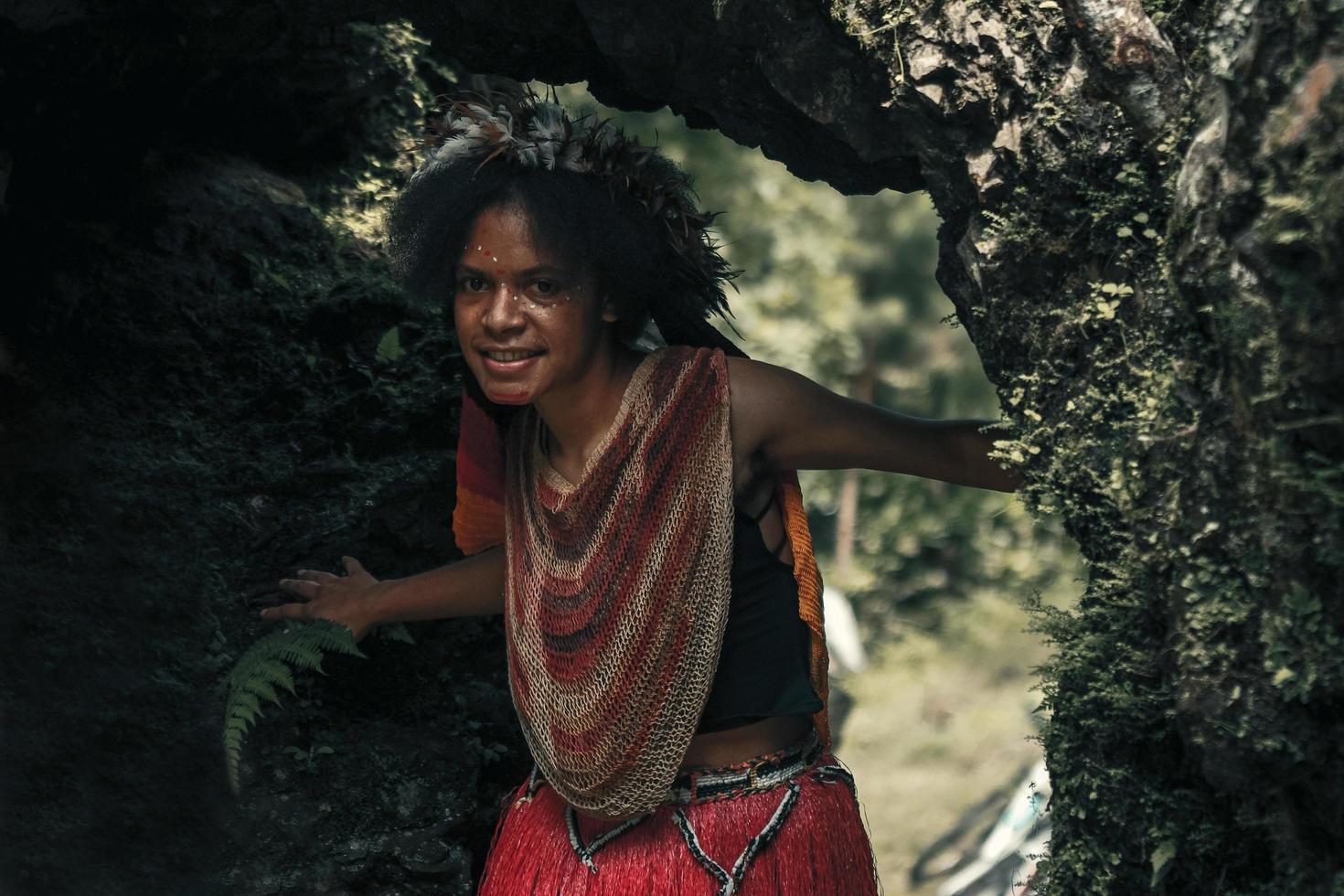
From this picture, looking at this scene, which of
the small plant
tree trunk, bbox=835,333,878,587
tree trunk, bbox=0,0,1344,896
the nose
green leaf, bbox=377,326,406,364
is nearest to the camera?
tree trunk, bbox=0,0,1344,896

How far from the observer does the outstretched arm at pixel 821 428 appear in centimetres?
291

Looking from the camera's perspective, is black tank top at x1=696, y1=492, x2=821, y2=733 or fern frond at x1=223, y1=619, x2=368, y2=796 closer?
black tank top at x1=696, y1=492, x2=821, y2=733

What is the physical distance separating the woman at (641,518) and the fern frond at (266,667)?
0.61 m

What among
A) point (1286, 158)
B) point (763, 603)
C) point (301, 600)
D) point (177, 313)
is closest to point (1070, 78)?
point (1286, 158)

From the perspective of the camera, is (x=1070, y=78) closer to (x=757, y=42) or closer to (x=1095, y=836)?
(x=757, y=42)

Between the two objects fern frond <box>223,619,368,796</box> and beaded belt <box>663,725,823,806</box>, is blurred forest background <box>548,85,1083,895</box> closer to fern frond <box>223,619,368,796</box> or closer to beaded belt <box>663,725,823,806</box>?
fern frond <box>223,619,368,796</box>

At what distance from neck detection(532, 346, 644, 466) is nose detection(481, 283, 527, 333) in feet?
0.72

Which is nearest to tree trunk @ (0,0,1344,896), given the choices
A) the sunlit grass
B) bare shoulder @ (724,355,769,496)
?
bare shoulder @ (724,355,769,496)

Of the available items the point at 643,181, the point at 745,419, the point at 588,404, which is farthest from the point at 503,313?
the point at 745,419

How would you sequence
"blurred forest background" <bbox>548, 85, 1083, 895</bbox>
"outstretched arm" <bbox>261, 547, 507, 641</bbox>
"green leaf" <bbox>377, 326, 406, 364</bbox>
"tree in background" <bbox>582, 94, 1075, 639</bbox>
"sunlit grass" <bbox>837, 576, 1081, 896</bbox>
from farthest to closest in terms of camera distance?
"tree in background" <bbox>582, 94, 1075, 639</bbox>
"blurred forest background" <bbox>548, 85, 1083, 895</bbox>
"sunlit grass" <bbox>837, 576, 1081, 896</bbox>
"green leaf" <bbox>377, 326, 406, 364</bbox>
"outstretched arm" <bbox>261, 547, 507, 641</bbox>

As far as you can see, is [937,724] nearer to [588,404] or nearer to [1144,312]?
[588,404]

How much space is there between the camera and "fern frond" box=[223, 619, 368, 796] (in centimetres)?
332

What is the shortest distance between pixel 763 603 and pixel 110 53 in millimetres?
2153

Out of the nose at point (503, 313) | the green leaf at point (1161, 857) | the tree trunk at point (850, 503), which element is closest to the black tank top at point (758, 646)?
the nose at point (503, 313)
